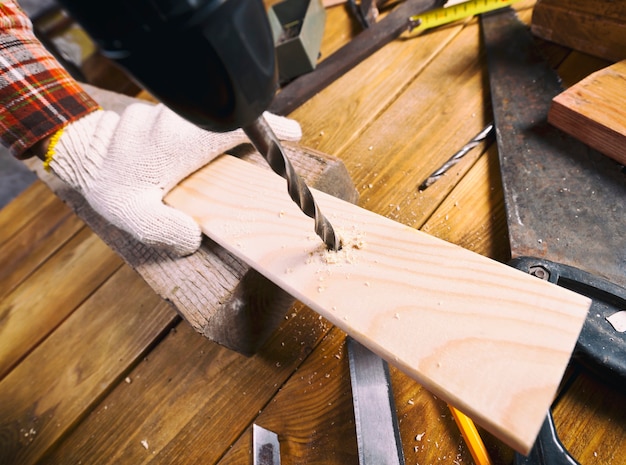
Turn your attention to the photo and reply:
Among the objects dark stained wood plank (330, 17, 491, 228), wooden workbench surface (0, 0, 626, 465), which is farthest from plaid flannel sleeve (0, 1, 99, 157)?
dark stained wood plank (330, 17, 491, 228)

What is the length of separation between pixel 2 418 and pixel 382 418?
823mm

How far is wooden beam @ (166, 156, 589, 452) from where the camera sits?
377mm

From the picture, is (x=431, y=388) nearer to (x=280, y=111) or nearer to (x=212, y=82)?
(x=212, y=82)

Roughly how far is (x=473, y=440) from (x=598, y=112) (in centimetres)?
60

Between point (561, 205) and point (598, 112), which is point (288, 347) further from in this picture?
point (598, 112)

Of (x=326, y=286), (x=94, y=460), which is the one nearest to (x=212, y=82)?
(x=326, y=286)

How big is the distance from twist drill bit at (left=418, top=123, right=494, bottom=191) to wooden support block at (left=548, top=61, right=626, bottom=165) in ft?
0.39

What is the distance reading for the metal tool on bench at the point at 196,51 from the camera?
251mm

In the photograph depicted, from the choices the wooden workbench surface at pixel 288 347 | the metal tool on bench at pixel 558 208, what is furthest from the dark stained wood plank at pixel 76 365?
the metal tool on bench at pixel 558 208

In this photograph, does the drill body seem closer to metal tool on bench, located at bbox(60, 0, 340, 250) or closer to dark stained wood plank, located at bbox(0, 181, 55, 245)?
metal tool on bench, located at bbox(60, 0, 340, 250)

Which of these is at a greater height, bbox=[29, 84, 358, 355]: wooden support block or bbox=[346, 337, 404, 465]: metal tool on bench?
bbox=[29, 84, 358, 355]: wooden support block

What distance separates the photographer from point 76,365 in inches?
34.4

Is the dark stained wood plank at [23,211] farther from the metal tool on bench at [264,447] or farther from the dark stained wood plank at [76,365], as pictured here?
the metal tool on bench at [264,447]

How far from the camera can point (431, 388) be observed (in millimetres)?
412
